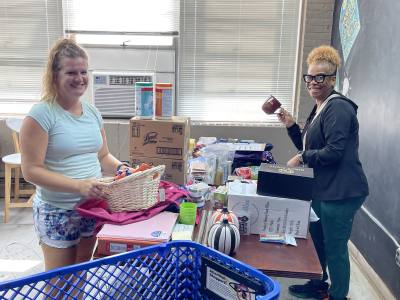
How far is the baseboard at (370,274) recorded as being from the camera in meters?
2.58

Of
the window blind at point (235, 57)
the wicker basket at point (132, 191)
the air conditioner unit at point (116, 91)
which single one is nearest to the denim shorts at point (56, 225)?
the wicker basket at point (132, 191)

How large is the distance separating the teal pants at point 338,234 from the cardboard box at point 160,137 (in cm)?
88

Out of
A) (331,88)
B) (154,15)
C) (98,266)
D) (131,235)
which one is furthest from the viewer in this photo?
(154,15)

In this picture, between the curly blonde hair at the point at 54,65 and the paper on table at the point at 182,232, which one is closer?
the paper on table at the point at 182,232

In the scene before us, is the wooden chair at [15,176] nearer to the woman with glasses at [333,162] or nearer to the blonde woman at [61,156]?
the blonde woman at [61,156]

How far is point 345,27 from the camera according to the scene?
3.52 metres

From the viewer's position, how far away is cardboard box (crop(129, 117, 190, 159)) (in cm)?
209

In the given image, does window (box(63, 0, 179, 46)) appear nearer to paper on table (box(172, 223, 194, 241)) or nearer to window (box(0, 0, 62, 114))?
window (box(0, 0, 62, 114))

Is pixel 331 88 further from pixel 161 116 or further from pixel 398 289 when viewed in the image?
pixel 398 289

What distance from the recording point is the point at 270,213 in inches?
68.6

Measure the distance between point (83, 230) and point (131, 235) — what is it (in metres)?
0.32

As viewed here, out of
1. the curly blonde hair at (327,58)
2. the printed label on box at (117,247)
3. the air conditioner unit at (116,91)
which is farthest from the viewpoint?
the air conditioner unit at (116,91)

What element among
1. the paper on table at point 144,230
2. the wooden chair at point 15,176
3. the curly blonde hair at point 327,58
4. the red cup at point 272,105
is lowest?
the wooden chair at point 15,176

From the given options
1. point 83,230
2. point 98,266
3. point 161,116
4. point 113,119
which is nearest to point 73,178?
point 83,230
